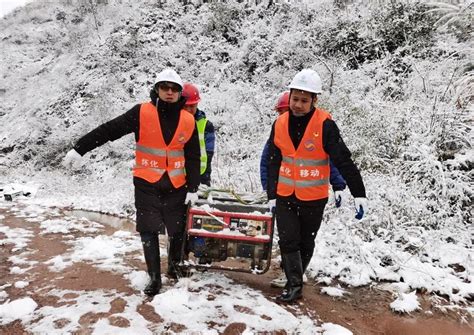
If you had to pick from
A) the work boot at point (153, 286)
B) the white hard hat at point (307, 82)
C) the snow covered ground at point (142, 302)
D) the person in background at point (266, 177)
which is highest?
the white hard hat at point (307, 82)

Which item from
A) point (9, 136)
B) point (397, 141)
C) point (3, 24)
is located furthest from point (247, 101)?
point (3, 24)

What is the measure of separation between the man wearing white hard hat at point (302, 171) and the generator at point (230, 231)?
0.16 m

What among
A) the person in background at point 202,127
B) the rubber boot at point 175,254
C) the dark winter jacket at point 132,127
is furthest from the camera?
the person in background at point 202,127

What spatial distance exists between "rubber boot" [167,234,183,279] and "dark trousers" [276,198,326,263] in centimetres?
105

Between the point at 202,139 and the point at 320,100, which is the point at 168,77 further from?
the point at 320,100

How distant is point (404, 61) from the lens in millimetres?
9461

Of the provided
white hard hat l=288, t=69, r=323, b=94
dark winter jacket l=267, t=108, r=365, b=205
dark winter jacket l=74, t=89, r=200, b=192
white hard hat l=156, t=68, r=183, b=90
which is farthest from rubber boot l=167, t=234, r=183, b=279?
white hard hat l=288, t=69, r=323, b=94

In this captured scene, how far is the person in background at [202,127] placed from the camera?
479 centimetres

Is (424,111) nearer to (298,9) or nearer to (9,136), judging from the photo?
(298,9)

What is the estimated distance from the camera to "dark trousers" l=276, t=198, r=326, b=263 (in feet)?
12.4

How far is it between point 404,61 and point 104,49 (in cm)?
1342

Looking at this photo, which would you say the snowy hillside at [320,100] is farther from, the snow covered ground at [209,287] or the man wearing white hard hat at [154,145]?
the man wearing white hard hat at [154,145]

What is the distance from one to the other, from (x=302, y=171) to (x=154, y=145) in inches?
54.2

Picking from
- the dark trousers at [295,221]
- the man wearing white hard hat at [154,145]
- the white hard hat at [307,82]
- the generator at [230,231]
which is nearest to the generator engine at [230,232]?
the generator at [230,231]
